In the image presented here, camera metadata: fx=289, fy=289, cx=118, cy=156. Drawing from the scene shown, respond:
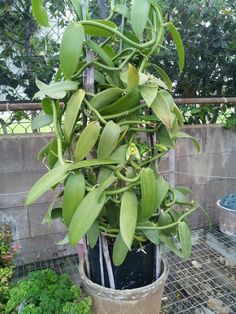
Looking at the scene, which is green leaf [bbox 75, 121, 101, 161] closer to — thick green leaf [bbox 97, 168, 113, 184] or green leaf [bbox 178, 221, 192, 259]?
thick green leaf [bbox 97, 168, 113, 184]

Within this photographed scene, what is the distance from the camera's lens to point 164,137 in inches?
31.5

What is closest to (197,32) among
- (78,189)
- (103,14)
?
(103,14)

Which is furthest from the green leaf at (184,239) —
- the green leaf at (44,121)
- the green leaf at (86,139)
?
the green leaf at (44,121)

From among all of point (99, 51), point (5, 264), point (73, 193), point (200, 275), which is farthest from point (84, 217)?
point (200, 275)

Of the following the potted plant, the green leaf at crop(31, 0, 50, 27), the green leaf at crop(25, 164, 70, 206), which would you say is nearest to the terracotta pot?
the potted plant

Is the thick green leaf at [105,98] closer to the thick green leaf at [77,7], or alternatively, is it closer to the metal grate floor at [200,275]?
the thick green leaf at [77,7]

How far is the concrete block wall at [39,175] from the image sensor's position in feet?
4.81

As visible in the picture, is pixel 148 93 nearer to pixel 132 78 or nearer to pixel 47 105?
pixel 132 78

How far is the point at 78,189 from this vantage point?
2.18 feet

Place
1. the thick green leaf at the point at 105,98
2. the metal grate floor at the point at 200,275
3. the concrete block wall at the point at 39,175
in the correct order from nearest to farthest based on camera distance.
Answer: the thick green leaf at the point at 105,98
the metal grate floor at the point at 200,275
the concrete block wall at the point at 39,175

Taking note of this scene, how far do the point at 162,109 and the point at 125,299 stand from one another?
0.52 metres

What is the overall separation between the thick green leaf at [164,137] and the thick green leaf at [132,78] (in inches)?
6.7

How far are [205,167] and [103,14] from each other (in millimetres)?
1119

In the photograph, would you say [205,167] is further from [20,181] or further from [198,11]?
[20,181]
